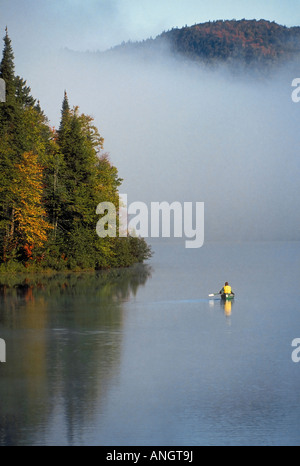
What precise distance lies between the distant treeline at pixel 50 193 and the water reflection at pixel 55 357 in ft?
49.2

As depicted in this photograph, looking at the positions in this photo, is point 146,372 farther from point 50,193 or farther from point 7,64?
point 7,64

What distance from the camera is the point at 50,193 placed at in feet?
240

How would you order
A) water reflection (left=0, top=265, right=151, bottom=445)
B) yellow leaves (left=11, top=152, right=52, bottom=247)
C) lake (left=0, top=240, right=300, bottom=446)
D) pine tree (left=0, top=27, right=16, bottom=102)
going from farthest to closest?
pine tree (left=0, top=27, right=16, bottom=102) < yellow leaves (left=11, top=152, right=52, bottom=247) < water reflection (left=0, top=265, right=151, bottom=445) < lake (left=0, top=240, right=300, bottom=446)

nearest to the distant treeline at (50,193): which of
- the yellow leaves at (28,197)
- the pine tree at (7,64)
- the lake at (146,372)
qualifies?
the yellow leaves at (28,197)

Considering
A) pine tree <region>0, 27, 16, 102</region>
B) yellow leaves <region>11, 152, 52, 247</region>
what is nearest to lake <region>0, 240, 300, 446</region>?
yellow leaves <region>11, 152, 52, 247</region>

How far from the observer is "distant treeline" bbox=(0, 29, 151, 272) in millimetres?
63469

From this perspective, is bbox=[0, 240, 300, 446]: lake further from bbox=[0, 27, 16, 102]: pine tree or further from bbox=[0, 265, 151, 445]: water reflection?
bbox=[0, 27, 16, 102]: pine tree

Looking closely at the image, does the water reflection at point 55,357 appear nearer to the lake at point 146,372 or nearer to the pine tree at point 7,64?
the lake at point 146,372

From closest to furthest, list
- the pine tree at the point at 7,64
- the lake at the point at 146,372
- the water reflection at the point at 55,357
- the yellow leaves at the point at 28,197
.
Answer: the lake at the point at 146,372, the water reflection at the point at 55,357, the yellow leaves at the point at 28,197, the pine tree at the point at 7,64

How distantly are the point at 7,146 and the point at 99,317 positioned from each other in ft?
106

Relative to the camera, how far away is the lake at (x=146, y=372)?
15.8 meters

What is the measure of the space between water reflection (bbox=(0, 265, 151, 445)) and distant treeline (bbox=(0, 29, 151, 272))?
1500 cm

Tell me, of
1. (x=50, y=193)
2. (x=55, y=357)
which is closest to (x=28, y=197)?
(x=50, y=193)
